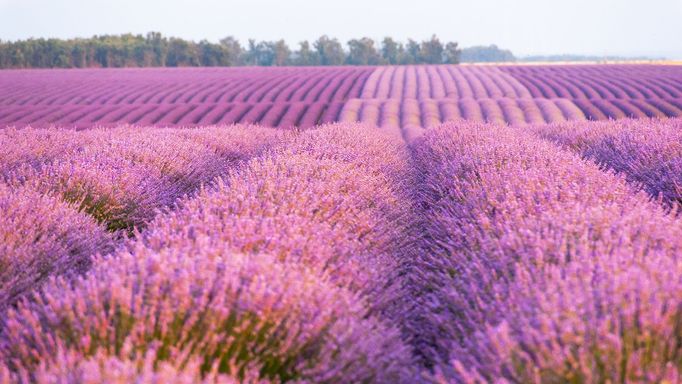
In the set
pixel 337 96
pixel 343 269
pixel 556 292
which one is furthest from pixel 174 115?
pixel 556 292

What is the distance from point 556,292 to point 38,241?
2.57 m

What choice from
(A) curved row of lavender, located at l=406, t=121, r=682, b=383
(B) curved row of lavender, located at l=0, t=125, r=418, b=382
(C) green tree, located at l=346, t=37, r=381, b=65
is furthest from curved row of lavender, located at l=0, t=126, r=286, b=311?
(C) green tree, located at l=346, t=37, r=381, b=65

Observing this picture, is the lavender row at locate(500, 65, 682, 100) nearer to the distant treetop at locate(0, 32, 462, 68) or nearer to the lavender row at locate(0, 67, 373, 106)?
the lavender row at locate(0, 67, 373, 106)

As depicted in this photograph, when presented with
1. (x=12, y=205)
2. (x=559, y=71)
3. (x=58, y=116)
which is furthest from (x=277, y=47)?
(x=12, y=205)

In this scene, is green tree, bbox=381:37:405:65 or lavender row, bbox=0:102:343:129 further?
green tree, bbox=381:37:405:65

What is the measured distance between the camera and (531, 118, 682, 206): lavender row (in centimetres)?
452

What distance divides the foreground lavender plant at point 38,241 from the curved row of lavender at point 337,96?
28.8 feet

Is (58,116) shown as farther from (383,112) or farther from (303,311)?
(303,311)

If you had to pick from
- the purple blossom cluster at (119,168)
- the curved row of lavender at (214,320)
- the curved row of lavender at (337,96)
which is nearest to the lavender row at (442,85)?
the curved row of lavender at (337,96)

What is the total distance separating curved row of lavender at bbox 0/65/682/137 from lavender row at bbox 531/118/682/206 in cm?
473

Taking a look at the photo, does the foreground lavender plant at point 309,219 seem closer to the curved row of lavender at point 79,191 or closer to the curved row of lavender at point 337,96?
the curved row of lavender at point 79,191

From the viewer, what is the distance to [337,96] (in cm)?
1933

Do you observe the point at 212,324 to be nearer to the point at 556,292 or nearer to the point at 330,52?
the point at 556,292

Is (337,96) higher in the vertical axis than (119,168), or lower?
lower
